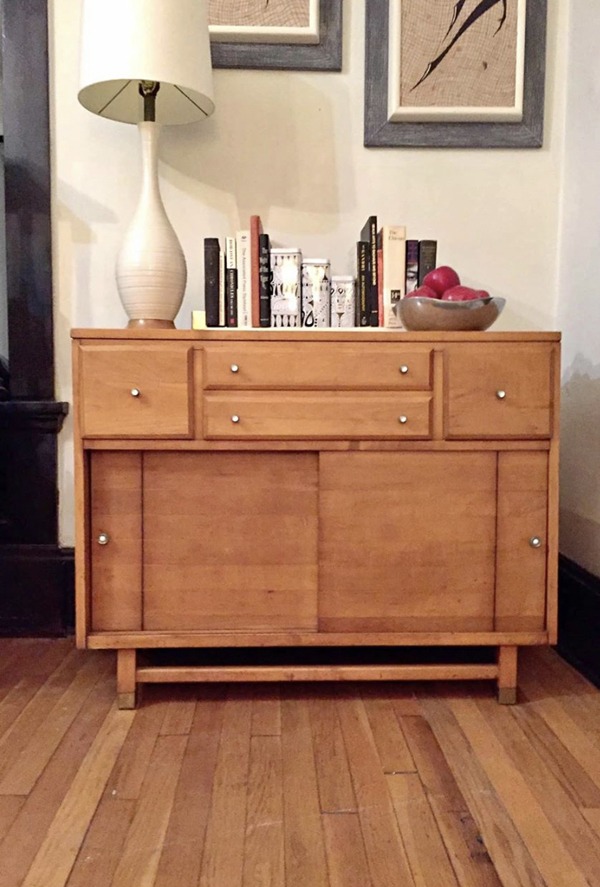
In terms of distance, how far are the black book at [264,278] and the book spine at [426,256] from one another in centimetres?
36

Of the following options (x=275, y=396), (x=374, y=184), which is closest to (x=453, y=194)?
(x=374, y=184)

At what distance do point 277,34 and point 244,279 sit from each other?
26.3 inches

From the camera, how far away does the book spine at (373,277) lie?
1664mm

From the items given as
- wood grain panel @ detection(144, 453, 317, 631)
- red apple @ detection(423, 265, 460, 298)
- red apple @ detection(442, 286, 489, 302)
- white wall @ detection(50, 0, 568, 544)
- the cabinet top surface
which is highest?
white wall @ detection(50, 0, 568, 544)

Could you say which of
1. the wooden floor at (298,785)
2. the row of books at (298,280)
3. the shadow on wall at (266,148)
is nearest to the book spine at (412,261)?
the row of books at (298,280)

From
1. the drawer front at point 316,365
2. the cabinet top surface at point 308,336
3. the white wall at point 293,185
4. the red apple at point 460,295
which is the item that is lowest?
the drawer front at point 316,365

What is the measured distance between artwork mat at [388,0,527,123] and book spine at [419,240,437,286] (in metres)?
0.41

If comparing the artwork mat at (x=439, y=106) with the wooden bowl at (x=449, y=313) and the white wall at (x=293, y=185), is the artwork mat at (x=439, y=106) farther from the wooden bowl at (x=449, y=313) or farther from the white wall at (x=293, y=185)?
the wooden bowl at (x=449, y=313)

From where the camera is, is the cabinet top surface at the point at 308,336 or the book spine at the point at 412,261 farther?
the book spine at the point at 412,261

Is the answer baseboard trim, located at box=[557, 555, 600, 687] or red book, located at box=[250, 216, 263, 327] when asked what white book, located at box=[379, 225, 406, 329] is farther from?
baseboard trim, located at box=[557, 555, 600, 687]

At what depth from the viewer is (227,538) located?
144 cm

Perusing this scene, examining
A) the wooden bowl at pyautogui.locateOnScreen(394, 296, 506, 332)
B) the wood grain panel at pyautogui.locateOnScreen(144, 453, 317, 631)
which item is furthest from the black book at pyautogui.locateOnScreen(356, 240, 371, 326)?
the wood grain panel at pyautogui.locateOnScreen(144, 453, 317, 631)

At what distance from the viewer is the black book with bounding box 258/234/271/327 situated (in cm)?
165

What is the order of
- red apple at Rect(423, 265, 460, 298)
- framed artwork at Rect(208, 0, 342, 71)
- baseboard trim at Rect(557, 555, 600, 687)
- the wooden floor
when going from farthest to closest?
1. framed artwork at Rect(208, 0, 342, 71)
2. baseboard trim at Rect(557, 555, 600, 687)
3. red apple at Rect(423, 265, 460, 298)
4. the wooden floor
